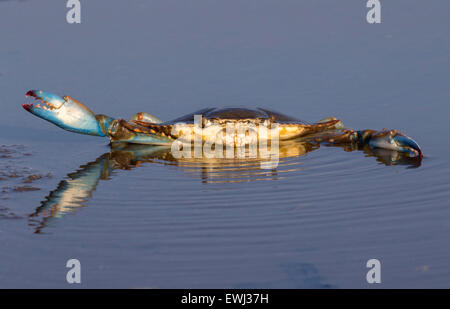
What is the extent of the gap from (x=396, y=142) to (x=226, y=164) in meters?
1.84

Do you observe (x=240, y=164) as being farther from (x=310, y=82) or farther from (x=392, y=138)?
(x=310, y=82)

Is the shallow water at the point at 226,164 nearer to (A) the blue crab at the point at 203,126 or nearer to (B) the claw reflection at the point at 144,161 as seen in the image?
(B) the claw reflection at the point at 144,161

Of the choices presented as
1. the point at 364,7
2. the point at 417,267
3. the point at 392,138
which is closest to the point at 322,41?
the point at 364,7

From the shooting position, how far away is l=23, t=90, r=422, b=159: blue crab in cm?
785

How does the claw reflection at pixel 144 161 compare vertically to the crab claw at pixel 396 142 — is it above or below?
below

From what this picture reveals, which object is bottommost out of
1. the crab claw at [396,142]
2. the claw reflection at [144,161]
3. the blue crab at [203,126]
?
the claw reflection at [144,161]

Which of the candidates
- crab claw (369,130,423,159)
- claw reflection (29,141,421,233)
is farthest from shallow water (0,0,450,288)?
crab claw (369,130,423,159)

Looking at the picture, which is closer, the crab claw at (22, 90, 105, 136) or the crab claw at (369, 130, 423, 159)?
the crab claw at (369, 130, 423, 159)

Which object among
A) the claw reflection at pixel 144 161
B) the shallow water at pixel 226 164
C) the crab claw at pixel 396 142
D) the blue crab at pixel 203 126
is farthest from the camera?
the blue crab at pixel 203 126

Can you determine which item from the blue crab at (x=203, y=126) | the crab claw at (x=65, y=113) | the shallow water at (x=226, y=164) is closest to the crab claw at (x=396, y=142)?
the blue crab at (x=203, y=126)

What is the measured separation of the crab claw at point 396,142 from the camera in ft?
24.7

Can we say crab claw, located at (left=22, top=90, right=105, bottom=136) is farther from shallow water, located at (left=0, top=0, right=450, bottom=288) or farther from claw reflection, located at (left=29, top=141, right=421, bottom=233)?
claw reflection, located at (left=29, top=141, right=421, bottom=233)

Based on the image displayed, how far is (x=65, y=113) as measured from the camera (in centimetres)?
804

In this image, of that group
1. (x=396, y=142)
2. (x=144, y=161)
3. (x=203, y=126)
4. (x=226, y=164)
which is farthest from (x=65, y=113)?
(x=396, y=142)
